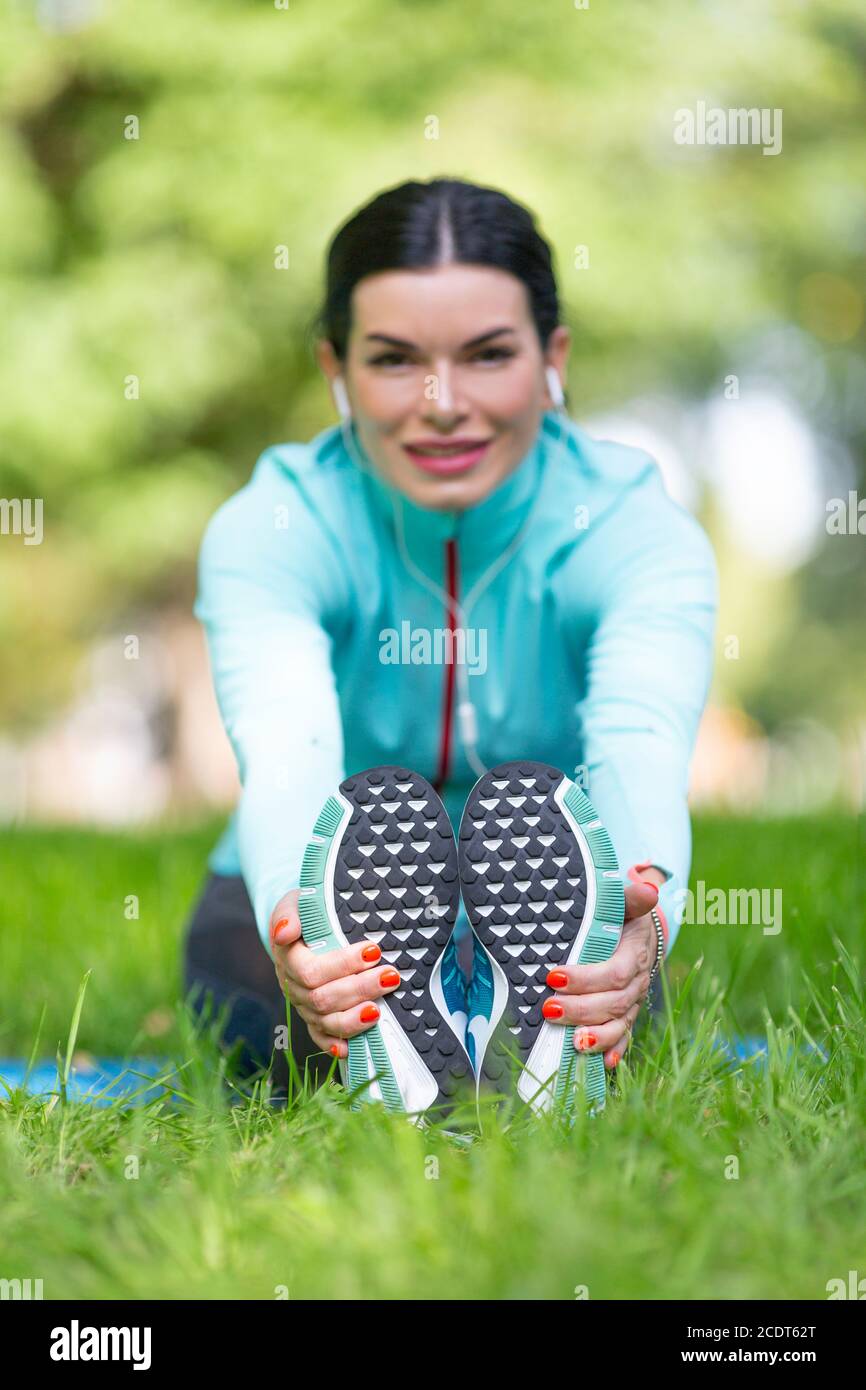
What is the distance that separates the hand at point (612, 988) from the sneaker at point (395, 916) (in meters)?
0.12

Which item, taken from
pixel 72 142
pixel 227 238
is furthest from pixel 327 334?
pixel 72 142

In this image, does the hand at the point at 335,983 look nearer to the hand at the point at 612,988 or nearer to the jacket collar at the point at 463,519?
the hand at the point at 612,988

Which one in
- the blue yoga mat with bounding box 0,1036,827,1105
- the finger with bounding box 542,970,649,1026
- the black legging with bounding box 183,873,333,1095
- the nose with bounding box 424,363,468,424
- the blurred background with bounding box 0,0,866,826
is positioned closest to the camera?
the finger with bounding box 542,970,649,1026

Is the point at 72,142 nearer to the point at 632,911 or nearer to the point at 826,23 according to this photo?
the point at 826,23

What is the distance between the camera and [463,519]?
1879 mm

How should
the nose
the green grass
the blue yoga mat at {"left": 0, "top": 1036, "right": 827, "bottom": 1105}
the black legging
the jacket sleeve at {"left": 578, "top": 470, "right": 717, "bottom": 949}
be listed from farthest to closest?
the black legging → the nose → the jacket sleeve at {"left": 578, "top": 470, "right": 717, "bottom": 949} → the blue yoga mat at {"left": 0, "top": 1036, "right": 827, "bottom": 1105} → the green grass

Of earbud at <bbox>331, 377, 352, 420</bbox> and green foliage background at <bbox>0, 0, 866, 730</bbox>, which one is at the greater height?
green foliage background at <bbox>0, 0, 866, 730</bbox>

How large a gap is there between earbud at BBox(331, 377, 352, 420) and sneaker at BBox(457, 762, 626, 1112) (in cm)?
74

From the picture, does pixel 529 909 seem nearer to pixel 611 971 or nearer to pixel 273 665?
pixel 611 971

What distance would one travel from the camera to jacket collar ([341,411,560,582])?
186cm

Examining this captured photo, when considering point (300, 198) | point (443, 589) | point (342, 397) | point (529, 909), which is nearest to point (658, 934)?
point (529, 909)

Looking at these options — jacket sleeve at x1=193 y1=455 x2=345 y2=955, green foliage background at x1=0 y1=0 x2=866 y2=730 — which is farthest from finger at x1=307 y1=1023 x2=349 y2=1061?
green foliage background at x1=0 y1=0 x2=866 y2=730

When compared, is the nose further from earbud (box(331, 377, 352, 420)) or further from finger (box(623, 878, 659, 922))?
finger (box(623, 878, 659, 922))
